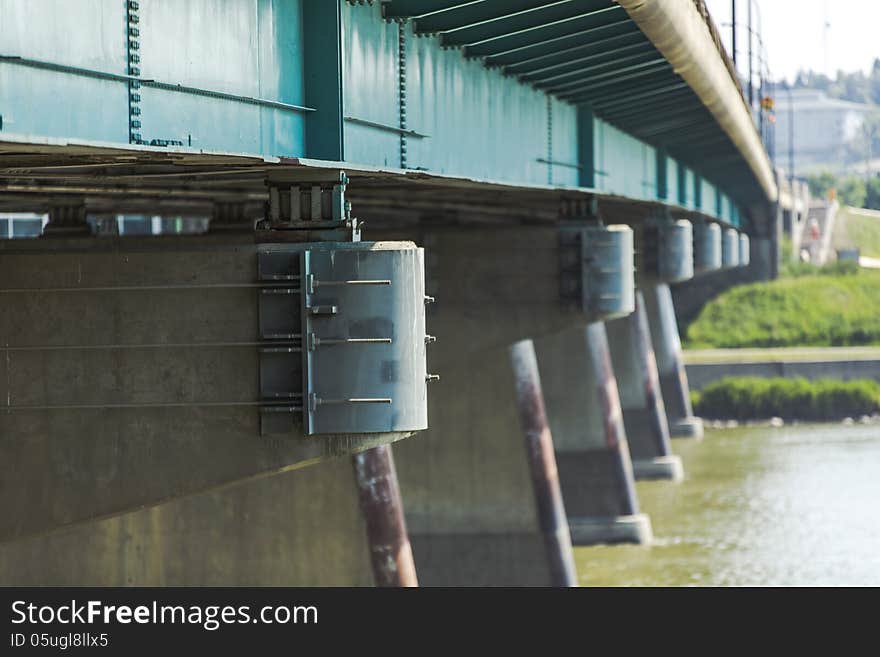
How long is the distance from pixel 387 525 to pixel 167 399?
31.2 ft

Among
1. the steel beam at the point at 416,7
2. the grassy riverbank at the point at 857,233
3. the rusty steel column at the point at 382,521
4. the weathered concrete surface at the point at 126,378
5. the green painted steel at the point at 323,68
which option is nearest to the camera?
the green painted steel at the point at 323,68

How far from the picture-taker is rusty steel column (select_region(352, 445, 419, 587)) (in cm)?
2180

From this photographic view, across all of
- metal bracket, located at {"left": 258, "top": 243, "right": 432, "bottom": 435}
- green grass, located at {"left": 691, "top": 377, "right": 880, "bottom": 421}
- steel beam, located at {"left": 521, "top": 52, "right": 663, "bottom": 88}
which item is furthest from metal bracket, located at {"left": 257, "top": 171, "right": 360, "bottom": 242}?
green grass, located at {"left": 691, "top": 377, "right": 880, "bottom": 421}

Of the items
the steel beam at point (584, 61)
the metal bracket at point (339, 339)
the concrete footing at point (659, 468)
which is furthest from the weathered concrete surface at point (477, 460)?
the concrete footing at point (659, 468)

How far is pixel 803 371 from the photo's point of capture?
64250 millimetres

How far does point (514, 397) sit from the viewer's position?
1161 inches

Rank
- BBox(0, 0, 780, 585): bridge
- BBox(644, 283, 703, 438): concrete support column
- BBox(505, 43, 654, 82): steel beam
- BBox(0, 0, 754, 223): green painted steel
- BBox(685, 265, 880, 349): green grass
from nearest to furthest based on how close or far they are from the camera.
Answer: BBox(0, 0, 754, 223): green painted steel < BBox(0, 0, 780, 585): bridge < BBox(505, 43, 654, 82): steel beam < BBox(644, 283, 703, 438): concrete support column < BBox(685, 265, 880, 349): green grass

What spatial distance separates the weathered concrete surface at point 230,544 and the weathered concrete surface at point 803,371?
142 feet

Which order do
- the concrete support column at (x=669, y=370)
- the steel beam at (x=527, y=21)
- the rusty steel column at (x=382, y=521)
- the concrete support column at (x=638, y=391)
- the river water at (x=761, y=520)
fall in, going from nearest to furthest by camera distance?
the steel beam at (x=527, y=21) → the rusty steel column at (x=382, y=521) → the river water at (x=761, y=520) → the concrete support column at (x=638, y=391) → the concrete support column at (x=669, y=370)

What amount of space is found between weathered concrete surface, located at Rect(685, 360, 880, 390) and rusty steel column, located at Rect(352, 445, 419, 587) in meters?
43.3

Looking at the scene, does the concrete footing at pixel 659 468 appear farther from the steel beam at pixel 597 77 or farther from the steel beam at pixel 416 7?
the steel beam at pixel 416 7

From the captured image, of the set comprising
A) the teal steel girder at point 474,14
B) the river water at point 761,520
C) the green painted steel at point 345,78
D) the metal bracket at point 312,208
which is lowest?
the river water at point 761,520

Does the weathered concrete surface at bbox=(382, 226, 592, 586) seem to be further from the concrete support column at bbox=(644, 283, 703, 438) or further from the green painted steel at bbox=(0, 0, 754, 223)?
the concrete support column at bbox=(644, 283, 703, 438)

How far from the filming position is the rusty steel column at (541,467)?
29.2 m
